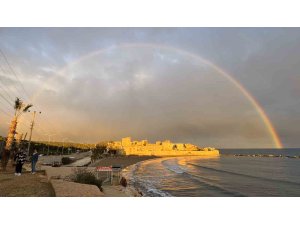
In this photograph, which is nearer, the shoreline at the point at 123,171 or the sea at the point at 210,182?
the shoreline at the point at 123,171

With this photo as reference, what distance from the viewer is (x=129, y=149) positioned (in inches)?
6024

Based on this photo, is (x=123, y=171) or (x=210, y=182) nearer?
(x=210, y=182)

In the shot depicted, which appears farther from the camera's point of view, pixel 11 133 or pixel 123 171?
pixel 123 171

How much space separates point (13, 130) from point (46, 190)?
13879 mm

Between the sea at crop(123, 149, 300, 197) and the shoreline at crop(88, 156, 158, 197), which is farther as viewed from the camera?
the sea at crop(123, 149, 300, 197)

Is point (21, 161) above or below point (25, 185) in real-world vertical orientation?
above

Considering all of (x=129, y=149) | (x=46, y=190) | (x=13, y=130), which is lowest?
(x=46, y=190)

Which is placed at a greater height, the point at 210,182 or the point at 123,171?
the point at 123,171
